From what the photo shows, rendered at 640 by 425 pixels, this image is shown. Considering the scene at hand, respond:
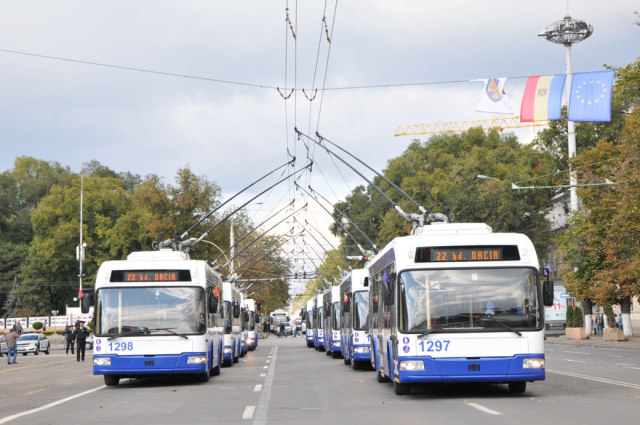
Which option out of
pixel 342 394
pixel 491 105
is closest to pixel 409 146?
pixel 491 105

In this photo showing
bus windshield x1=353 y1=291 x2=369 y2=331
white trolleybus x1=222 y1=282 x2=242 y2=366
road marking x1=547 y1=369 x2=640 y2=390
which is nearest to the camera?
road marking x1=547 y1=369 x2=640 y2=390

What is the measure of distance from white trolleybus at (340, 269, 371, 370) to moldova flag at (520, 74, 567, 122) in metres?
15.3

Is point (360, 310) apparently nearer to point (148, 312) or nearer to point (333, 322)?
point (333, 322)

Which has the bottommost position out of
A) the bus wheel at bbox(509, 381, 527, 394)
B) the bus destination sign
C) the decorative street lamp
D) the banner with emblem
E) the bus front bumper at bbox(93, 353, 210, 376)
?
the bus wheel at bbox(509, 381, 527, 394)

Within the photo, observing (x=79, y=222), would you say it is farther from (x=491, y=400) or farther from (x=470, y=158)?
(x=491, y=400)

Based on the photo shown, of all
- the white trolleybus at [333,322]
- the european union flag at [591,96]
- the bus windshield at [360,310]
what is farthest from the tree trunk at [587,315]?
the bus windshield at [360,310]

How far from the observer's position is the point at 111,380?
817 inches

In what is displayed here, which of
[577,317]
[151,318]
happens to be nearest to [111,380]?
[151,318]

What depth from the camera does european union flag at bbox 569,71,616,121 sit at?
37.4m

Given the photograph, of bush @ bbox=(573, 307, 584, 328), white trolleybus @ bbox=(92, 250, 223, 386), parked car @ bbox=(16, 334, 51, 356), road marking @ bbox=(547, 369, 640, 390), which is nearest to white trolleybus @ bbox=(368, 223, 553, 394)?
road marking @ bbox=(547, 369, 640, 390)

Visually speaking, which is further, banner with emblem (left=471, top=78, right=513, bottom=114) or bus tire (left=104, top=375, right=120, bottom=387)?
banner with emblem (left=471, top=78, right=513, bottom=114)

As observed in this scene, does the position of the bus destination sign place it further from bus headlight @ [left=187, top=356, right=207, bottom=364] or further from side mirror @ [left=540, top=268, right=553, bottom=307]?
bus headlight @ [left=187, top=356, right=207, bottom=364]

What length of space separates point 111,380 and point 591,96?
976 inches

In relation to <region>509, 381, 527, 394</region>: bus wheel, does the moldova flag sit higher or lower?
higher
